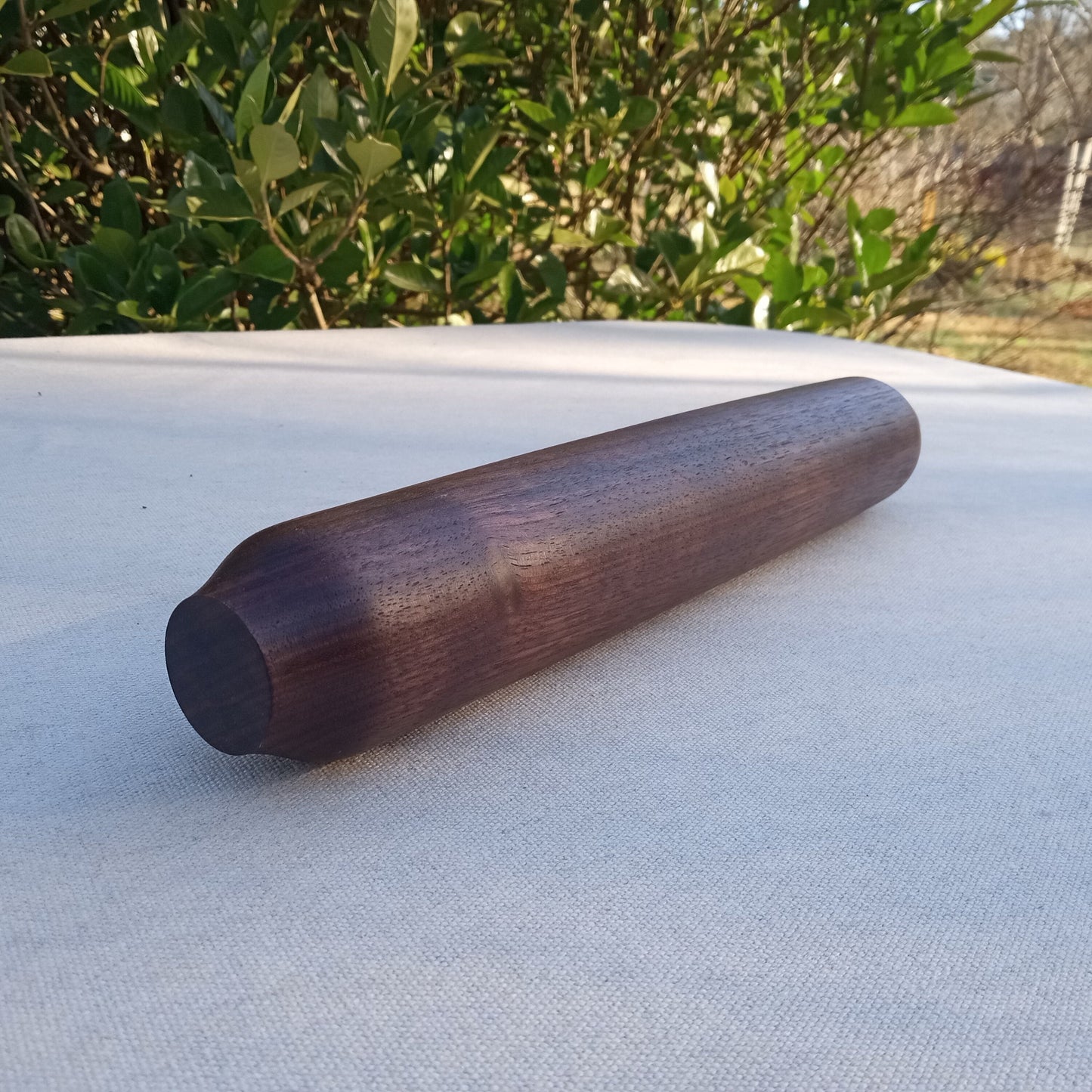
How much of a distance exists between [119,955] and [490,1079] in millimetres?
165

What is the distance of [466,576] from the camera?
593 millimetres

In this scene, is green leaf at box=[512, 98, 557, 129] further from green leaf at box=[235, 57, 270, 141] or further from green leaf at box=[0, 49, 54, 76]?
green leaf at box=[0, 49, 54, 76]

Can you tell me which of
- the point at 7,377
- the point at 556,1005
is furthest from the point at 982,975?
the point at 7,377

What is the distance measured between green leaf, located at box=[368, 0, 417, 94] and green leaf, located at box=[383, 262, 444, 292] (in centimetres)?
39

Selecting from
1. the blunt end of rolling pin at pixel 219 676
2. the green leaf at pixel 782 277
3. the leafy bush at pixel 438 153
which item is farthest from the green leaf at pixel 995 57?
the blunt end of rolling pin at pixel 219 676

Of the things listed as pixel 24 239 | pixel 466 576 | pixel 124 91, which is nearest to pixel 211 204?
pixel 124 91

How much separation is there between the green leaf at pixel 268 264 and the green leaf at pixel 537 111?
663 millimetres

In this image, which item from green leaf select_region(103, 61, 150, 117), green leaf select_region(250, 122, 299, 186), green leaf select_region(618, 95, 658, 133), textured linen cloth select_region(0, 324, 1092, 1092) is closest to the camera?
textured linen cloth select_region(0, 324, 1092, 1092)

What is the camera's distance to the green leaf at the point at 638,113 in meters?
2.00

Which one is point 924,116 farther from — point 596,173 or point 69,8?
point 69,8

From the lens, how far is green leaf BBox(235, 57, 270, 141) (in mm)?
1398

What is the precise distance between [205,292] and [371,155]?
0.35 m

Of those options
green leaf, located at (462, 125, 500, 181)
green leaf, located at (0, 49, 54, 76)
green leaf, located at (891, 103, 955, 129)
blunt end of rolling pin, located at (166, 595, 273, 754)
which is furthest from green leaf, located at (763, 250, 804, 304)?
blunt end of rolling pin, located at (166, 595, 273, 754)

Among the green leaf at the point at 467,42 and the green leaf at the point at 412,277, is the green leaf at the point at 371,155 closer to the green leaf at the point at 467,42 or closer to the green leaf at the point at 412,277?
the green leaf at the point at 412,277
